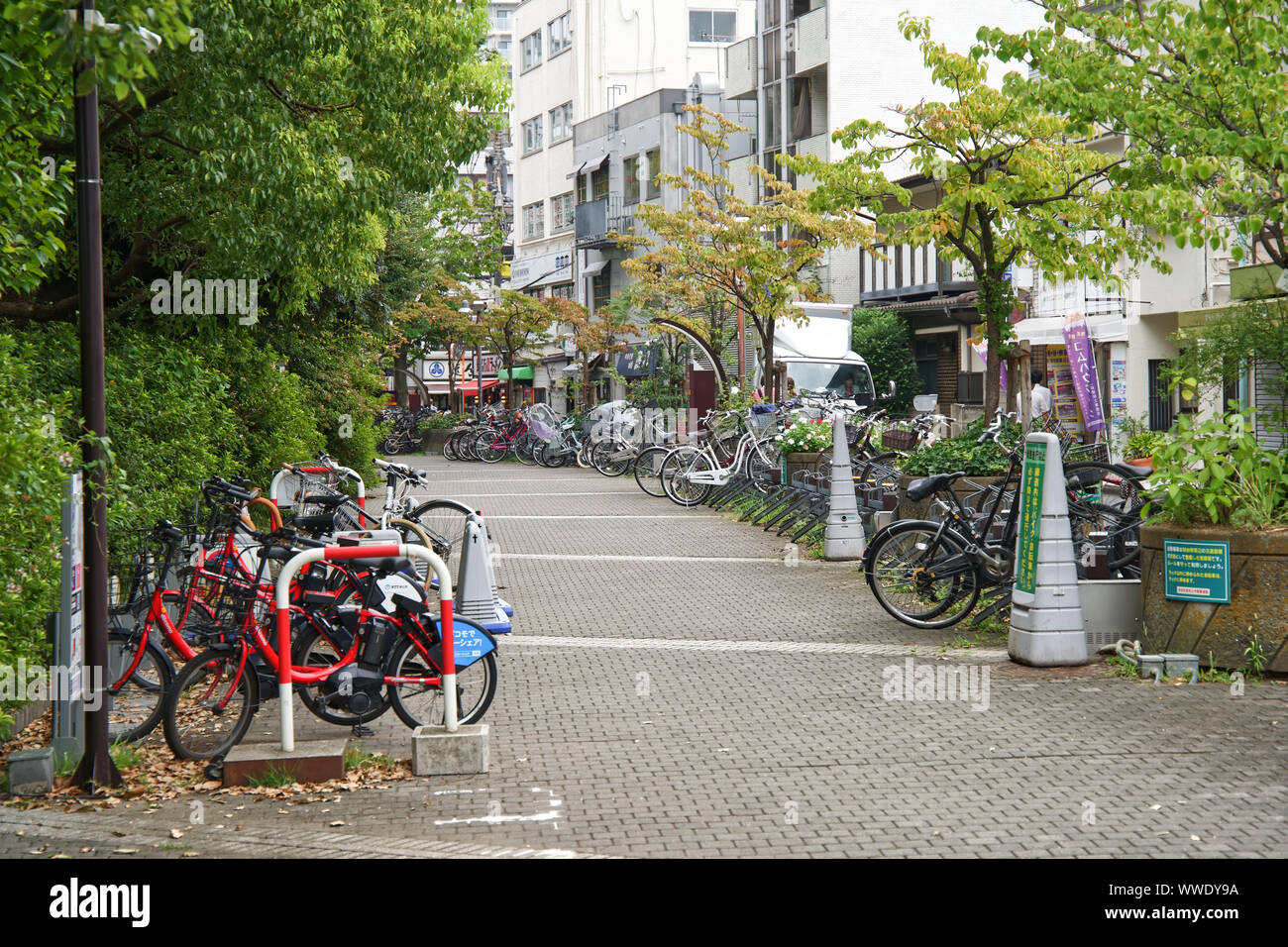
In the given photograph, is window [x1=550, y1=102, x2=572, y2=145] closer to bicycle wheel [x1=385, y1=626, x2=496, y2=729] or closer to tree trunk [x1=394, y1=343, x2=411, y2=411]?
tree trunk [x1=394, y1=343, x2=411, y2=411]

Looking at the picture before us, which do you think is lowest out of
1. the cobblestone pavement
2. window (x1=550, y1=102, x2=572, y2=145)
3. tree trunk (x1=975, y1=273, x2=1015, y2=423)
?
the cobblestone pavement

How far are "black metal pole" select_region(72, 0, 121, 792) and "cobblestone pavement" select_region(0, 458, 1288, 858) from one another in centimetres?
35

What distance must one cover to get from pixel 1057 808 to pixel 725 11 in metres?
53.2

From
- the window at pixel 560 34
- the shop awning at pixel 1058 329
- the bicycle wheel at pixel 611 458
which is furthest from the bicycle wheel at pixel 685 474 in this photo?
the window at pixel 560 34

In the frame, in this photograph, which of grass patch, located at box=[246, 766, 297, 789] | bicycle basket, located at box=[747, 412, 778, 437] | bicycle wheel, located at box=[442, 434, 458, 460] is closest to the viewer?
grass patch, located at box=[246, 766, 297, 789]

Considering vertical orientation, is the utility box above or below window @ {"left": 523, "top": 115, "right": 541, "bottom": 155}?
below

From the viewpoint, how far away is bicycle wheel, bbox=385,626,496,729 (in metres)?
7.01

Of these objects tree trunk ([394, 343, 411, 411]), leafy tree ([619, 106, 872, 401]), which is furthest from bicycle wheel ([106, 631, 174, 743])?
tree trunk ([394, 343, 411, 411])

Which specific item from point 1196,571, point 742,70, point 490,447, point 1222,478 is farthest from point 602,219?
point 1196,571

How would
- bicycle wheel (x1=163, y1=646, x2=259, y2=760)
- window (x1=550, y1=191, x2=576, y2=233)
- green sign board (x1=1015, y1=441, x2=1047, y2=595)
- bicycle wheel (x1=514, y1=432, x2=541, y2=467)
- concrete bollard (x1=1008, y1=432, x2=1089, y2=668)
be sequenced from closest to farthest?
bicycle wheel (x1=163, y1=646, x2=259, y2=760) < concrete bollard (x1=1008, y1=432, x2=1089, y2=668) < green sign board (x1=1015, y1=441, x2=1047, y2=595) < bicycle wheel (x1=514, y1=432, x2=541, y2=467) < window (x1=550, y1=191, x2=576, y2=233)

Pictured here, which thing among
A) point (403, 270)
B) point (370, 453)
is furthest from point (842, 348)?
point (370, 453)

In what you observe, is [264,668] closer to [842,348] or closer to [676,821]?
[676,821]

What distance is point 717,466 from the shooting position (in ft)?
68.9

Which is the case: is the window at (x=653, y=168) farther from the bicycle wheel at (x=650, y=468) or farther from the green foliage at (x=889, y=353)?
the bicycle wheel at (x=650, y=468)
